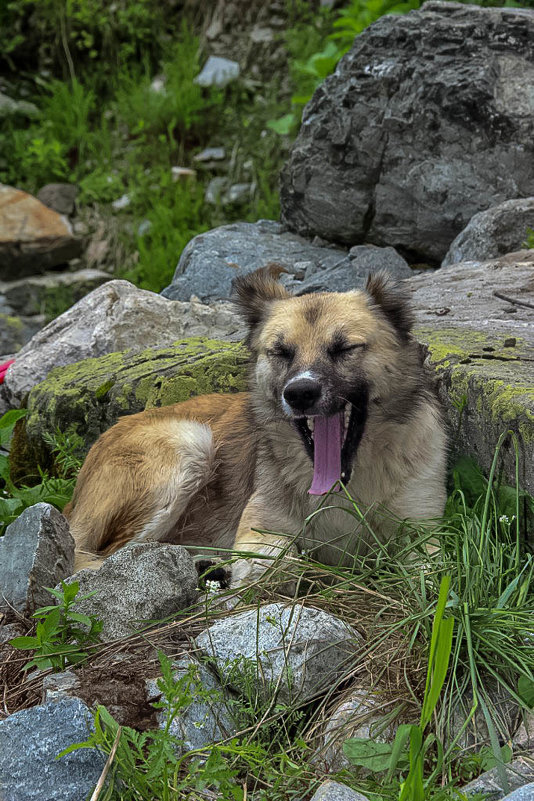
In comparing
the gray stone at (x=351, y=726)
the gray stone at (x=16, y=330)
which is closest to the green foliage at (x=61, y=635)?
the gray stone at (x=351, y=726)

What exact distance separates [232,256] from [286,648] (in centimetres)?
499

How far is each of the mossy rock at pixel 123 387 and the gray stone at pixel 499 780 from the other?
282 centimetres

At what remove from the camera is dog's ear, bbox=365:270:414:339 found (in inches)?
142

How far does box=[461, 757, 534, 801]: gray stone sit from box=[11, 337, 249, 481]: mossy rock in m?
2.82

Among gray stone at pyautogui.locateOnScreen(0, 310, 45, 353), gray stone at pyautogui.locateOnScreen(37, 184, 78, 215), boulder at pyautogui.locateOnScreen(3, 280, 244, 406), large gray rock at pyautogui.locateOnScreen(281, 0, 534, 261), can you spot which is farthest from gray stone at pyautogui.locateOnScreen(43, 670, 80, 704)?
gray stone at pyautogui.locateOnScreen(37, 184, 78, 215)

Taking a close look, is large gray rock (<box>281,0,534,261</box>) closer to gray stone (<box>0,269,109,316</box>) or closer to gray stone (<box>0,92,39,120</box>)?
gray stone (<box>0,269,109,316</box>)

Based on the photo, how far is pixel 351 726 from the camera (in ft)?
7.68

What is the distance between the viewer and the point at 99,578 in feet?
9.49

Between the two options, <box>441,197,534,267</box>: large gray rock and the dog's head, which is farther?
<box>441,197,534,267</box>: large gray rock

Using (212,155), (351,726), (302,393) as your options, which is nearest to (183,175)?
(212,155)

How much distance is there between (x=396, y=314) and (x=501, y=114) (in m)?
3.99

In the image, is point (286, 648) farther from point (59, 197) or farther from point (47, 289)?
point (59, 197)

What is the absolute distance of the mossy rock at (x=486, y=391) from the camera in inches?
121

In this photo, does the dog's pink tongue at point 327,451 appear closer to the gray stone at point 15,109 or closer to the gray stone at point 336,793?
the gray stone at point 336,793
